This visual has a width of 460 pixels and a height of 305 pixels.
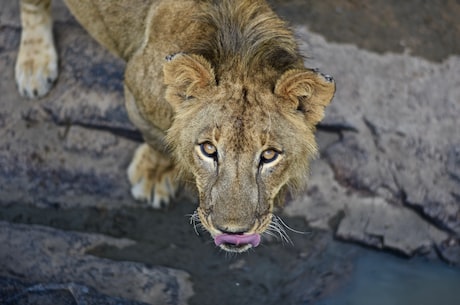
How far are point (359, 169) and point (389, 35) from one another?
1.03m

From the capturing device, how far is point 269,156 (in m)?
3.78

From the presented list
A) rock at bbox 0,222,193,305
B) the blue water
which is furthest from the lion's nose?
the blue water

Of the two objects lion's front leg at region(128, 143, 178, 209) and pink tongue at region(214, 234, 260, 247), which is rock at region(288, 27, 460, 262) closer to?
lion's front leg at region(128, 143, 178, 209)

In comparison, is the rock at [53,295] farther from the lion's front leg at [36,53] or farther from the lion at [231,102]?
the lion's front leg at [36,53]

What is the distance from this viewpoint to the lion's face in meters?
3.69

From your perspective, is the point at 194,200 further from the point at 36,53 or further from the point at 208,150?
the point at 208,150

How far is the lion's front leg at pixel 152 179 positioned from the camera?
5.34m

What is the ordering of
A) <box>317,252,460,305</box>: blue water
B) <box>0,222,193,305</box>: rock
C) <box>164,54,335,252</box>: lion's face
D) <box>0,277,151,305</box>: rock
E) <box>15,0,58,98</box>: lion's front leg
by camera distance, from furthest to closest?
<box>15,0,58,98</box>: lion's front leg
<box>317,252,460,305</box>: blue water
<box>0,222,193,305</box>: rock
<box>0,277,151,305</box>: rock
<box>164,54,335,252</box>: lion's face

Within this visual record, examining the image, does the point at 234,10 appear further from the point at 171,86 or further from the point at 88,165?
the point at 88,165

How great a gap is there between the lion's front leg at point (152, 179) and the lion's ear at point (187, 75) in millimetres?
1413

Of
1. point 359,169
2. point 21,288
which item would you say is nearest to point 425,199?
point 359,169

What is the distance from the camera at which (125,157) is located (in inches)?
216

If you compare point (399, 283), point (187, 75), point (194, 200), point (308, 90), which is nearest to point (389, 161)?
point (399, 283)

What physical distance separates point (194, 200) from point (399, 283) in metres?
1.31
